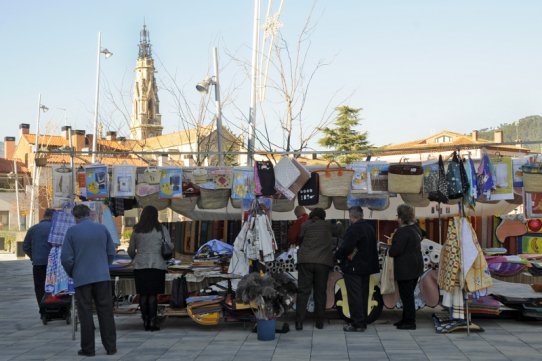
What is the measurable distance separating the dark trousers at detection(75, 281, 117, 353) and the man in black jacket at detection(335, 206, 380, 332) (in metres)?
3.26

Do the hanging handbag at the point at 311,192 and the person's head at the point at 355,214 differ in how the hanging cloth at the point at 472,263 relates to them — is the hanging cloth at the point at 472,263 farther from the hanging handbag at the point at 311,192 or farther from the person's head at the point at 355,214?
the hanging handbag at the point at 311,192

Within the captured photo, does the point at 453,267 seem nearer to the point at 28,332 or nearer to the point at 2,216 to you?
the point at 28,332

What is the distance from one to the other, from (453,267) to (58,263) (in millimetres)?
5219

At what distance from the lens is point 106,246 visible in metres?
9.23

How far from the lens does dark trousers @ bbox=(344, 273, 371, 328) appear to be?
419 inches

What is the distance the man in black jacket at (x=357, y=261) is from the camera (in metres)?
10.7

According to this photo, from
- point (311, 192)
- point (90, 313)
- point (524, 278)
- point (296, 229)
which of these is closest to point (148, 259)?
point (90, 313)

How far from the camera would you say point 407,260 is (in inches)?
416

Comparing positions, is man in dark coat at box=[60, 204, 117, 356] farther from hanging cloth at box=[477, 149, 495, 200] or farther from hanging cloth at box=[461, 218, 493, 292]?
hanging cloth at box=[477, 149, 495, 200]

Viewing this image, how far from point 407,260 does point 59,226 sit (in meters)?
4.71

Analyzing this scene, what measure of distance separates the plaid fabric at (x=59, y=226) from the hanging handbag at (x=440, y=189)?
4982 mm

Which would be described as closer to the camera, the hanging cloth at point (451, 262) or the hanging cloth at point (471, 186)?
the hanging cloth at point (451, 262)

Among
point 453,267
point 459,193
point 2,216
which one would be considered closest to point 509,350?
point 453,267

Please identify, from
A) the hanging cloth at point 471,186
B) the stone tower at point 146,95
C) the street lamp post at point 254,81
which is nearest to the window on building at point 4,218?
the stone tower at point 146,95
